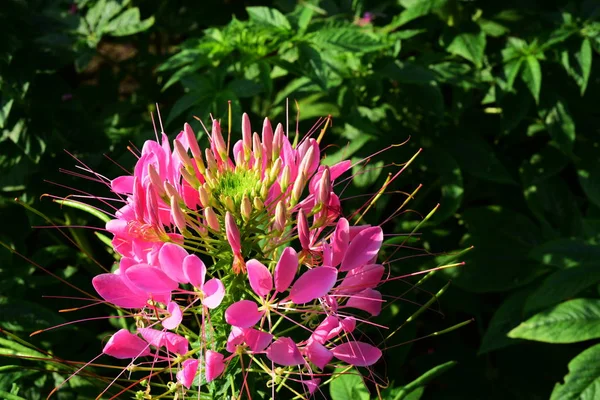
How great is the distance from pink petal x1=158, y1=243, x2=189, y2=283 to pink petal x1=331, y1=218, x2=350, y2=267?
23cm

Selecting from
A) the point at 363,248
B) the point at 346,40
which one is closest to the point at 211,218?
the point at 363,248

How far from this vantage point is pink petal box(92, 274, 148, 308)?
1150 millimetres

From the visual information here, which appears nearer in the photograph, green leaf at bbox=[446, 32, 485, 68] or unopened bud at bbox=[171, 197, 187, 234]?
unopened bud at bbox=[171, 197, 187, 234]

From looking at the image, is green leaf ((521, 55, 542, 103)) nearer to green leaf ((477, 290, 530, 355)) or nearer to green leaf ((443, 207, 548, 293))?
green leaf ((443, 207, 548, 293))

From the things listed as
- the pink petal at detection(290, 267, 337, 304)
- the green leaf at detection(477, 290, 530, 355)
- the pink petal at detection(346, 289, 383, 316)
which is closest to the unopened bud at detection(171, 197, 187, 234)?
the pink petal at detection(290, 267, 337, 304)

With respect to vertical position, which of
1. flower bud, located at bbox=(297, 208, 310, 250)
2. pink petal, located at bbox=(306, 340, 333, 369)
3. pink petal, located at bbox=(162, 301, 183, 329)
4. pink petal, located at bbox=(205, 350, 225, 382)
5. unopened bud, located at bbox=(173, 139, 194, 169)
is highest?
unopened bud, located at bbox=(173, 139, 194, 169)

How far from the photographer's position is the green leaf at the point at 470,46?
2.30 m

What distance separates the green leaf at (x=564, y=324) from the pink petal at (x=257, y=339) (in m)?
0.98

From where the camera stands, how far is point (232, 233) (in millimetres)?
1143

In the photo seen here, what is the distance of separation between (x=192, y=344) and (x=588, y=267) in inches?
45.6

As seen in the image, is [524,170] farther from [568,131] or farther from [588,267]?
[588,267]

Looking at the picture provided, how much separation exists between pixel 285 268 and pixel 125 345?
29 centimetres

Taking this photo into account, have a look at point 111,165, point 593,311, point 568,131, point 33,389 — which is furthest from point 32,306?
point 568,131

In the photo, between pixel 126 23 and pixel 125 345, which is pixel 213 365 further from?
pixel 126 23
